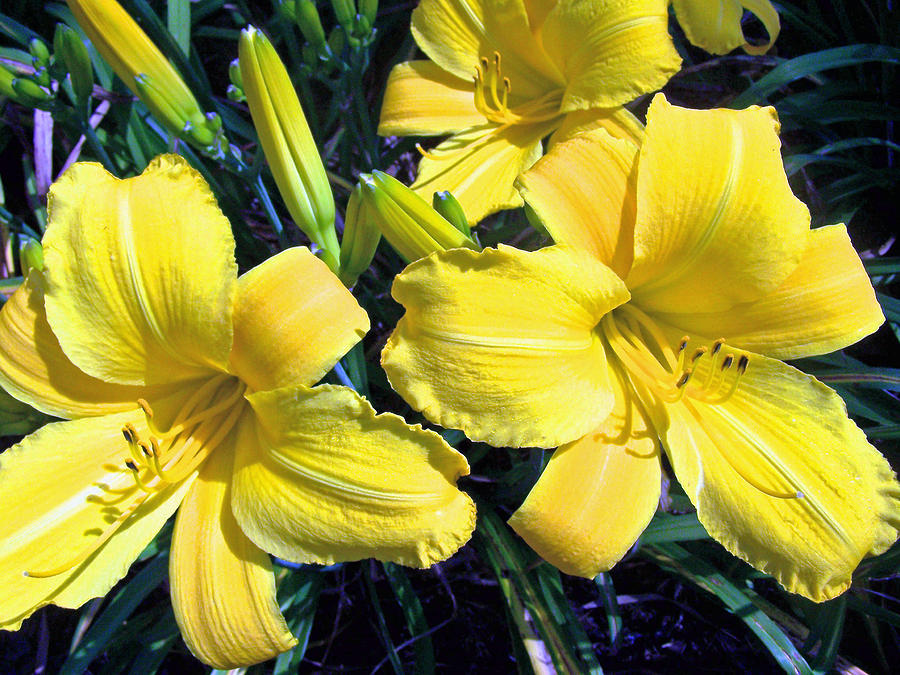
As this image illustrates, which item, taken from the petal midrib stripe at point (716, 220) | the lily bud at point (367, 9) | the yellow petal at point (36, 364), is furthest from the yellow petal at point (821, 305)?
the yellow petal at point (36, 364)

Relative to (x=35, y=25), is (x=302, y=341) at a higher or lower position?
lower

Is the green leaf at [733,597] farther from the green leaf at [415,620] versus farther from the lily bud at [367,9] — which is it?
the lily bud at [367,9]

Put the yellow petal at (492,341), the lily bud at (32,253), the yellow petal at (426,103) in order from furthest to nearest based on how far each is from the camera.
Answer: the yellow petal at (426,103) → the lily bud at (32,253) → the yellow petal at (492,341)

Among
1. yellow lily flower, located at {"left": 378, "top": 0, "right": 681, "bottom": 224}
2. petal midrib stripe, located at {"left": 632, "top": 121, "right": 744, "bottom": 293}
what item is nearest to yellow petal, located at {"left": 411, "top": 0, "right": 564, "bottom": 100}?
yellow lily flower, located at {"left": 378, "top": 0, "right": 681, "bottom": 224}

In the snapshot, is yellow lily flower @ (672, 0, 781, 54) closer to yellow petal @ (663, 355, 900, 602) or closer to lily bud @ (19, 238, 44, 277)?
yellow petal @ (663, 355, 900, 602)

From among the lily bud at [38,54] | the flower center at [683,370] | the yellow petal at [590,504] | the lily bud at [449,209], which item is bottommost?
the yellow petal at [590,504]

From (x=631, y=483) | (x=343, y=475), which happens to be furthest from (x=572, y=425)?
(x=343, y=475)

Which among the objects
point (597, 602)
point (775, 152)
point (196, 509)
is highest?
point (775, 152)

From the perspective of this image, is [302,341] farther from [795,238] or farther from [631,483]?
[795,238]
